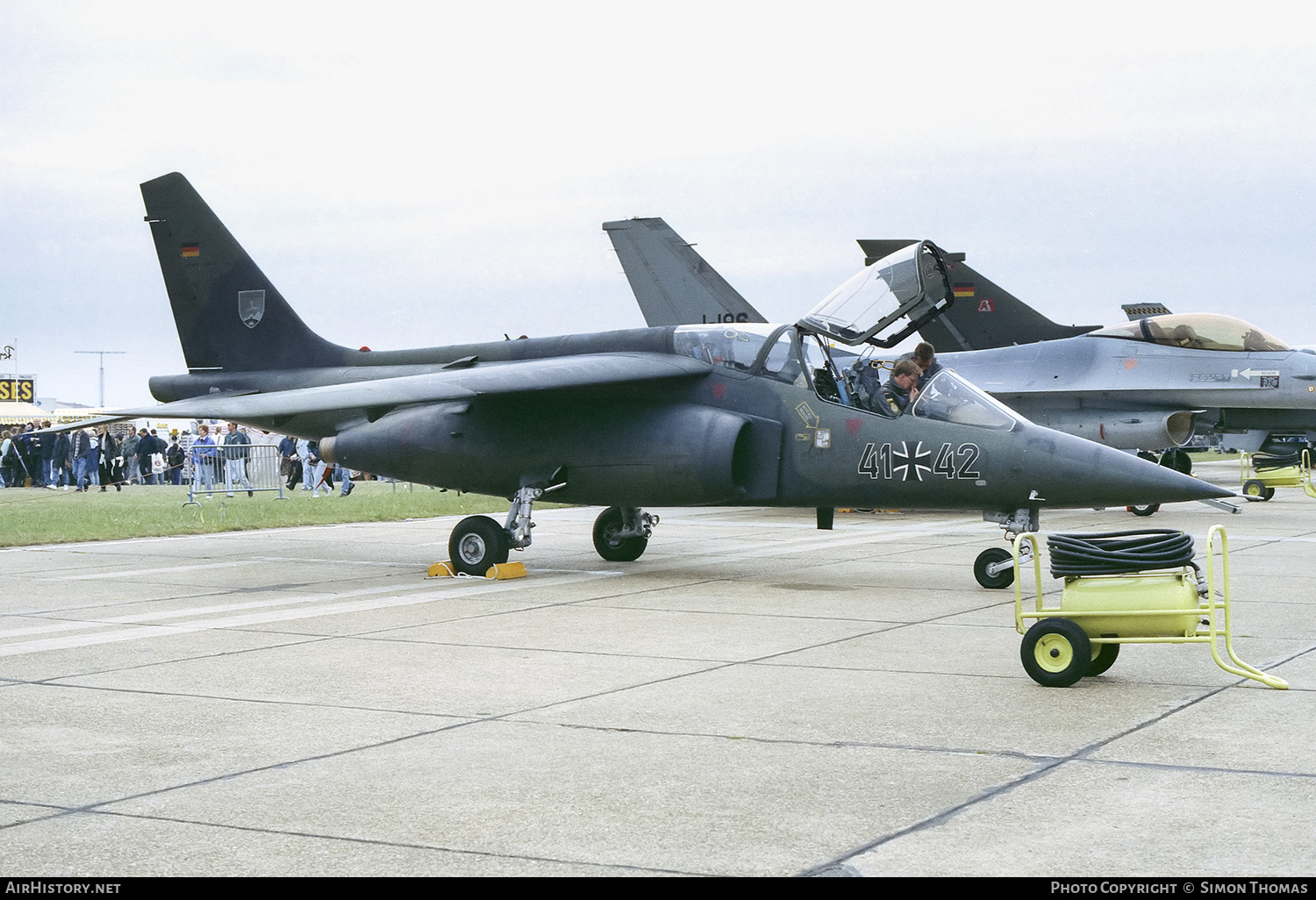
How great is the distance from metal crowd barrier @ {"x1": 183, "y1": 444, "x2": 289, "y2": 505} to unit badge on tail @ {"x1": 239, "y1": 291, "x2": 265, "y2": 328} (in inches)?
359

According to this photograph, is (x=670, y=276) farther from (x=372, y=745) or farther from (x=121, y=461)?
(x=372, y=745)

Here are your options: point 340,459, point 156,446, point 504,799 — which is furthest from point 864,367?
point 156,446

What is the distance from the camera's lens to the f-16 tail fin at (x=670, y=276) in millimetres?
26141

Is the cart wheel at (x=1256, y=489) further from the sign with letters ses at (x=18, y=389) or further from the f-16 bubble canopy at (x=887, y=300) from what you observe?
the sign with letters ses at (x=18, y=389)

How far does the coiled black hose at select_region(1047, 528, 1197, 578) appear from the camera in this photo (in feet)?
20.9

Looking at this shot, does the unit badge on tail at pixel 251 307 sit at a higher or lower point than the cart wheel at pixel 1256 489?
higher

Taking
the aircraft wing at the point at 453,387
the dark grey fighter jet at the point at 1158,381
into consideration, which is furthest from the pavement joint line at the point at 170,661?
the dark grey fighter jet at the point at 1158,381

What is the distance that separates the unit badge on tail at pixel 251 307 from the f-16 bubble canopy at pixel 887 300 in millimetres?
6802

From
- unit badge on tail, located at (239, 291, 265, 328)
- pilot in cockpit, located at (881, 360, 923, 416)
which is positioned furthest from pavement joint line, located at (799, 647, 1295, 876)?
unit badge on tail, located at (239, 291, 265, 328)

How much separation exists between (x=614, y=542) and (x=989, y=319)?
12100 mm

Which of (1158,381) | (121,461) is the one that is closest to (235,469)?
(121,461)

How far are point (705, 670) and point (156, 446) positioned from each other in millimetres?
30216

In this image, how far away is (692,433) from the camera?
1127cm

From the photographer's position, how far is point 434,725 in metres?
5.74
